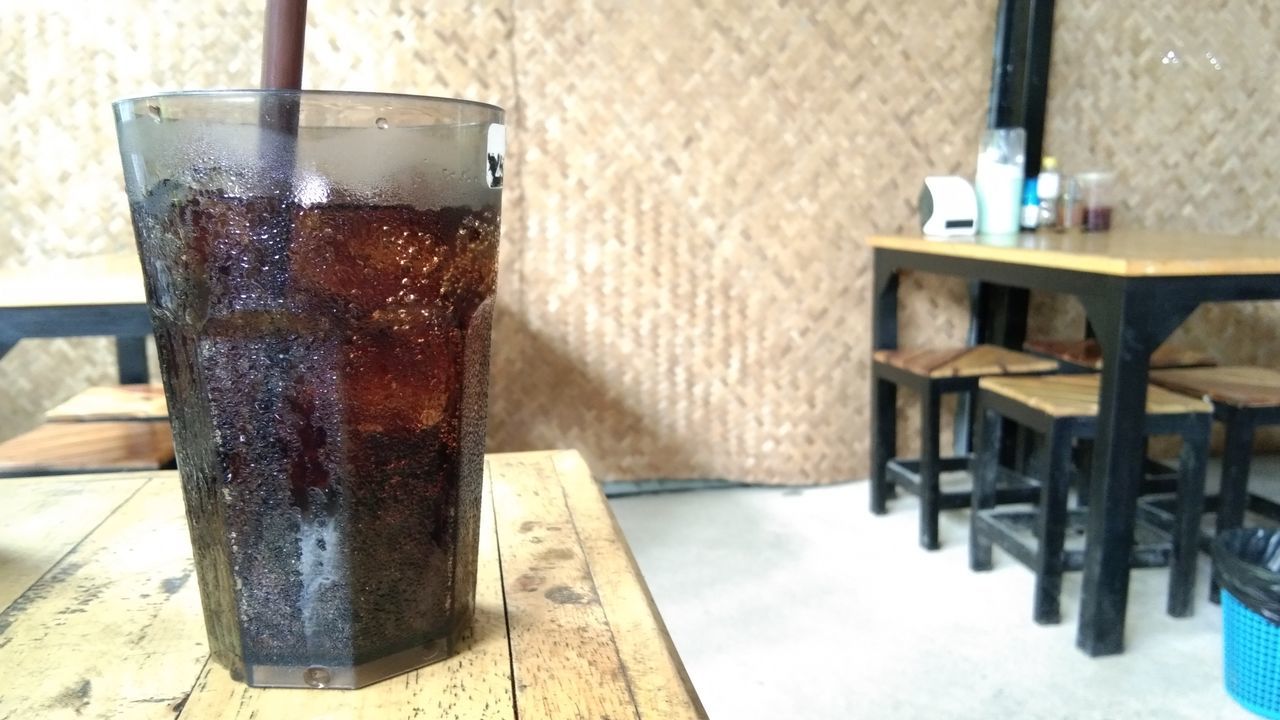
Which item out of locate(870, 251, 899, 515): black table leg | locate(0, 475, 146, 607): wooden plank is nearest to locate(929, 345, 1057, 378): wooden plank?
locate(870, 251, 899, 515): black table leg

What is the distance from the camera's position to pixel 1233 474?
1.95 metres

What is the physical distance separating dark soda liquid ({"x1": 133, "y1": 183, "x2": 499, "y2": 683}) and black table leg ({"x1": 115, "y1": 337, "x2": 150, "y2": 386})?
196 cm

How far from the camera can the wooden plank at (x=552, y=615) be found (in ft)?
1.73

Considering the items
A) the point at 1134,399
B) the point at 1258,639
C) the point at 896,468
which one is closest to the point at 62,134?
the point at 896,468

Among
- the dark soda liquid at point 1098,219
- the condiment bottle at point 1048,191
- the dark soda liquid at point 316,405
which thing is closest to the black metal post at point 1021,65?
→ the condiment bottle at point 1048,191

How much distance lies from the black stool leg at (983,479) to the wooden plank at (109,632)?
1.80 metres

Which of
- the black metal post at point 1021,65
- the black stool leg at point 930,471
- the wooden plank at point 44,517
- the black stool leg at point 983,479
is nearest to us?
the wooden plank at point 44,517

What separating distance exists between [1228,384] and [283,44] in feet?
6.98

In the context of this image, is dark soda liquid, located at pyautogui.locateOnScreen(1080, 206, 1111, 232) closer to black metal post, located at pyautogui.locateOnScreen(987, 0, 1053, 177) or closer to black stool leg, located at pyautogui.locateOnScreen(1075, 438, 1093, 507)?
black metal post, located at pyautogui.locateOnScreen(987, 0, 1053, 177)

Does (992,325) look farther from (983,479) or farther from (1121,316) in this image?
(1121,316)

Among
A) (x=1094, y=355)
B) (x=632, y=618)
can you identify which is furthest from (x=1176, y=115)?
(x=632, y=618)

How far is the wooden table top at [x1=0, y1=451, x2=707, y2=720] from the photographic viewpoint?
0.53 m

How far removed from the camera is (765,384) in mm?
2668

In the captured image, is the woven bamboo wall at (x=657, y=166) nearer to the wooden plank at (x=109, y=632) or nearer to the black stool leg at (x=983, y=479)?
the black stool leg at (x=983, y=479)
